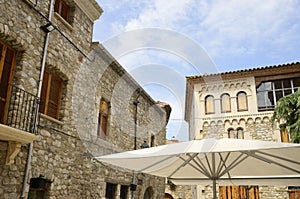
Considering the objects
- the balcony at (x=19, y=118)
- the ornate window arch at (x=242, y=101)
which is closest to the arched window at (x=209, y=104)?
the ornate window arch at (x=242, y=101)

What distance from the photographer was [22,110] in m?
4.89

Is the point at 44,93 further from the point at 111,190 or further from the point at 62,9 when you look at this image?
the point at 111,190

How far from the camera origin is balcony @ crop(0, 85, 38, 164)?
4.35 metres

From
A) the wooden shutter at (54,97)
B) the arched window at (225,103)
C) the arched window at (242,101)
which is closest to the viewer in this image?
the wooden shutter at (54,97)

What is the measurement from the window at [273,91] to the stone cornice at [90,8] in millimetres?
10304

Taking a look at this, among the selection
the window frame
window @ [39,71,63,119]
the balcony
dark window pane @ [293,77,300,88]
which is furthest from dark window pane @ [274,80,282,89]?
the balcony

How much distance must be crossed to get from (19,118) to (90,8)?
3843mm

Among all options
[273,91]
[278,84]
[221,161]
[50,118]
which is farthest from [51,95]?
[278,84]

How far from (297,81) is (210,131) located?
16.8 ft

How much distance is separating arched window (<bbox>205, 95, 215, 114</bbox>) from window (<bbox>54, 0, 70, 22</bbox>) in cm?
1049

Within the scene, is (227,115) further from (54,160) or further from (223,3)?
(54,160)

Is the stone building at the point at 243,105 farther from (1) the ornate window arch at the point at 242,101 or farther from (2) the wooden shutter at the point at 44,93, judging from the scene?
(2) the wooden shutter at the point at 44,93

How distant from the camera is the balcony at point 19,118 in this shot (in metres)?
4.35

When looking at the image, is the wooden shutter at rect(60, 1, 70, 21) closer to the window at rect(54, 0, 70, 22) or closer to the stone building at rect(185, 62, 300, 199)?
the window at rect(54, 0, 70, 22)
